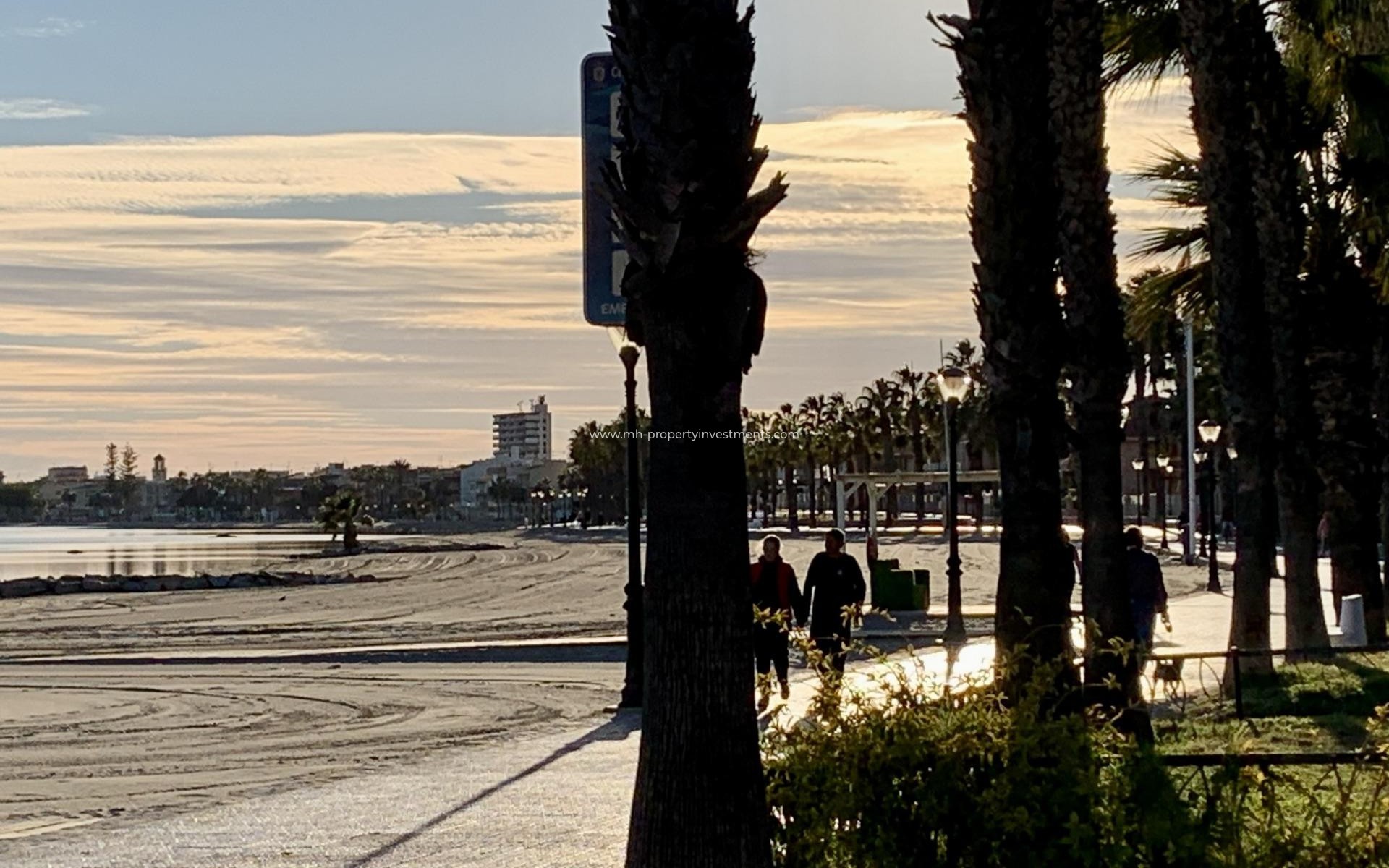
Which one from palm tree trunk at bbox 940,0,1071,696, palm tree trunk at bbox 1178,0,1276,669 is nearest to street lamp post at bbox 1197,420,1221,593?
palm tree trunk at bbox 1178,0,1276,669

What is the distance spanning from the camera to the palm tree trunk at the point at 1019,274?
10891mm

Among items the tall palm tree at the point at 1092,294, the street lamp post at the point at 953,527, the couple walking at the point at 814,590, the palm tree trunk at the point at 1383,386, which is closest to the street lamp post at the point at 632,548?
the couple walking at the point at 814,590

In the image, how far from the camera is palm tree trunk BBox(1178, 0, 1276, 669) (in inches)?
677

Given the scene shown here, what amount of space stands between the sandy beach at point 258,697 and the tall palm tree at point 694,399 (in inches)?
227

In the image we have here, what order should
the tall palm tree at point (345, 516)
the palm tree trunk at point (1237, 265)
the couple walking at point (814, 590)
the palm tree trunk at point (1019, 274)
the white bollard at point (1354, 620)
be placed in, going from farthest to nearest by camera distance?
the tall palm tree at point (345, 516)
the white bollard at point (1354, 620)
the palm tree trunk at point (1237, 265)
the couple walking at point (814, 590)
the palm tree trunk at point (1019, 274)

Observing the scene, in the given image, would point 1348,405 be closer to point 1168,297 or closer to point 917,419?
point 1168,297

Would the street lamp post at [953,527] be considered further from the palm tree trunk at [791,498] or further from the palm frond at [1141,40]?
the palm tree trunk at [791,498]

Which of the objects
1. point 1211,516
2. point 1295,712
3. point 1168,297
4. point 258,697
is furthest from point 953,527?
point 1211,516

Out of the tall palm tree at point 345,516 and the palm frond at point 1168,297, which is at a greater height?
the palm frond at point 1168,297

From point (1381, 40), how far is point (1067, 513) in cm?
9269

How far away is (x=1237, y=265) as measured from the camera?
17.2 metres

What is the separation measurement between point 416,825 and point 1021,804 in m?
5.20

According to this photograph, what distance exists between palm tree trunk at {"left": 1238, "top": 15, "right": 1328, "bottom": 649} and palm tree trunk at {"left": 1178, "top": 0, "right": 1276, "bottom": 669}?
0.32 m

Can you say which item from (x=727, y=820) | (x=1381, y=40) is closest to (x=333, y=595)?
(x=1381, y=40)
